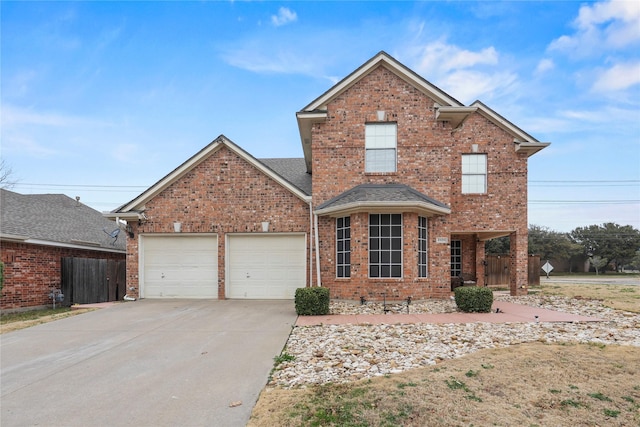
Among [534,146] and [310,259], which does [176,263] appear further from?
[534,146]

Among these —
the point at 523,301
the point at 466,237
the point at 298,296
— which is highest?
the point at 466,237

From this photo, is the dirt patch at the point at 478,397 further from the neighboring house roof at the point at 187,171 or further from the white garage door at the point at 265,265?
the neighboring house roof at the point at 187,171

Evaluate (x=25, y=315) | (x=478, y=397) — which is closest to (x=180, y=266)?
(x=25, y=315)

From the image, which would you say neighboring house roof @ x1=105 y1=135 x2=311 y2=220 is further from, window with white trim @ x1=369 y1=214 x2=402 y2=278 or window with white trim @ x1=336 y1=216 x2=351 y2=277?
window with white trim @ x1=369 y1=214 x2=402 y2=278

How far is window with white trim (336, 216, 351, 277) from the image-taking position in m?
12.1

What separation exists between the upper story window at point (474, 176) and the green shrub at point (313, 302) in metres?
8.02

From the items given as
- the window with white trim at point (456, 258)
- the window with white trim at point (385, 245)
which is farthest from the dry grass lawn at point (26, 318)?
the window with white trim at point (456, 258)

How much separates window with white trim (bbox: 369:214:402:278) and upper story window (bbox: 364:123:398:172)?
6.73ft

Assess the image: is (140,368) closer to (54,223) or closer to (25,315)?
(25,315)

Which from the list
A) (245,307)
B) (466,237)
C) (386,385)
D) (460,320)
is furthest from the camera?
(466,237)

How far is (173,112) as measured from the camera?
1880 centimetres

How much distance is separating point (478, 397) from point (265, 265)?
1002cm

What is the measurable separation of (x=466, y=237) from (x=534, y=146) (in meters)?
5.11

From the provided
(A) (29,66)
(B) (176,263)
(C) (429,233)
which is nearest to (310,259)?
(C) (429,233)
